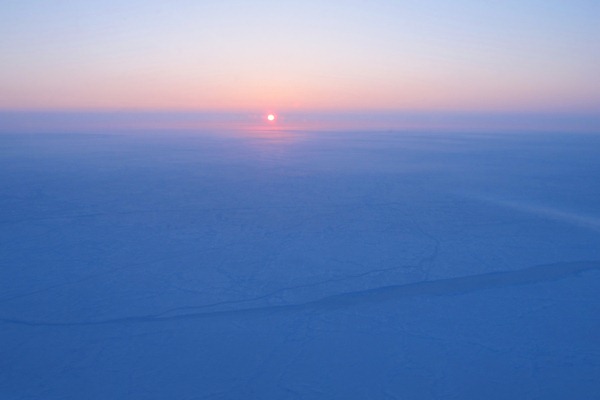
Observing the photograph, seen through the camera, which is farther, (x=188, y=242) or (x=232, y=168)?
(x=232, y=168)

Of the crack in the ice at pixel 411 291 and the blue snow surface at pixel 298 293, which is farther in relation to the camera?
the crack in the ice at pixel 411 291

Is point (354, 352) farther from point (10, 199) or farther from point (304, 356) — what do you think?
point (10, 199)

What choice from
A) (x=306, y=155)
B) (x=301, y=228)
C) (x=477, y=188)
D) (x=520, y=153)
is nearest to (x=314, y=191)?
(x=301, y=228)

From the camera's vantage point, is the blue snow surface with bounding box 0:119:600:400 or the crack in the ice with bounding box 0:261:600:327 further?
the crack in the ice with bounding box 0:261:600:327

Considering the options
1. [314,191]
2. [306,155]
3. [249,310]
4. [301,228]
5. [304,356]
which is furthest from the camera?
[306,155]
